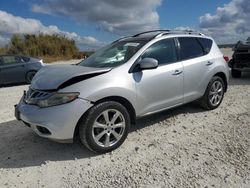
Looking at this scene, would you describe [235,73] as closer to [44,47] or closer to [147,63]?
[147,63]

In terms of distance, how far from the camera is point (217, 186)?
3.25 m

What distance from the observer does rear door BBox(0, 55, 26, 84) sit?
1142 centimetres

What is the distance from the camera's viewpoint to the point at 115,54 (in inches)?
201

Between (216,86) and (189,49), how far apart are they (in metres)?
1.12

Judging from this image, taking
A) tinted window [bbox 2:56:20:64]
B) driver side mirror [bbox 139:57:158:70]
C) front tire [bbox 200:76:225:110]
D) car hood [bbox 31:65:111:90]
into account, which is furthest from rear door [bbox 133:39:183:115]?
tinted window [bbox 2:56:20:64]

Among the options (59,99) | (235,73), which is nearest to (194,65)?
(59,99)

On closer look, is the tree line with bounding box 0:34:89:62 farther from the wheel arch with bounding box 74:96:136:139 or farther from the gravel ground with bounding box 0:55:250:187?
the wheel arch with bounding box 74:96:136:139

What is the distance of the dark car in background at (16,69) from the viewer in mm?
11430

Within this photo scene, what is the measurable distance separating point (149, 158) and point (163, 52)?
1942mm

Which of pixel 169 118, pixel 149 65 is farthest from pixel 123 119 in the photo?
pixel 169 118

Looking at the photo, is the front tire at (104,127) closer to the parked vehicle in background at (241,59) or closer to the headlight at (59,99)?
the headlight at (59,99)

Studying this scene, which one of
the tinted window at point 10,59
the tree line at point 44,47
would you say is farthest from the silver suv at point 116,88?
the tree line at point 44,47

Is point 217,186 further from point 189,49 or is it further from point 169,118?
point 189,49

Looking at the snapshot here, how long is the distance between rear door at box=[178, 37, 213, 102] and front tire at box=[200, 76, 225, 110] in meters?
0.20
